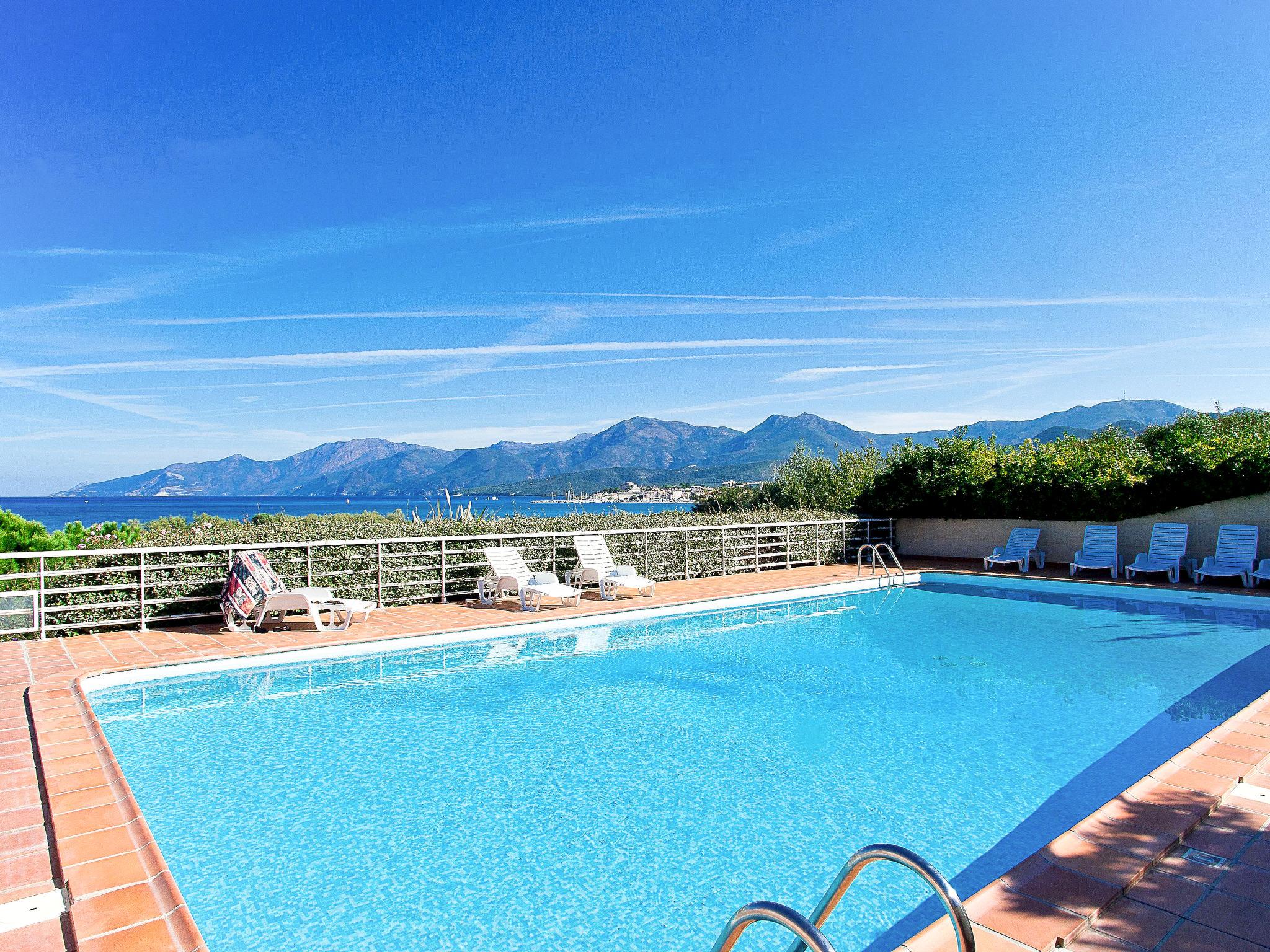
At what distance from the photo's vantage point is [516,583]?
32.9 feet

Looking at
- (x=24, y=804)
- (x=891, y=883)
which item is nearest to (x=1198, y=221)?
(x=891, y=883)

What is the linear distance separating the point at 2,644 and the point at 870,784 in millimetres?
8659

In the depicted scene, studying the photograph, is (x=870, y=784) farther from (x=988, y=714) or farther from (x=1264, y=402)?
(x=1264, y=402)

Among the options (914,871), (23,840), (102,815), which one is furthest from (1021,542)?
(23,840)

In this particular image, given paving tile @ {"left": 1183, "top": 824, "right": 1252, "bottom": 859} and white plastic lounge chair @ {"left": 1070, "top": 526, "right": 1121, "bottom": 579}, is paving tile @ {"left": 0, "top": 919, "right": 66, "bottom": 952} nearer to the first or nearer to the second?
paving tile @ {"left": 1183, "top": 824, "right": 1252, "bottom": 859}

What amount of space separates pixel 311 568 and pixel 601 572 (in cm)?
403

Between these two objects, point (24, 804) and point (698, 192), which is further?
point (698, 192)

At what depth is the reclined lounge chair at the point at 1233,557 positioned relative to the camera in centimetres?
1144

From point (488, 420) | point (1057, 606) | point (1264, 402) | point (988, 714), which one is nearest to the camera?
point (988, 714)


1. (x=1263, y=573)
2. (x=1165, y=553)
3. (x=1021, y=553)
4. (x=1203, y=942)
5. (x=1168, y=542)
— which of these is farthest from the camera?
(x=1021, y=553)

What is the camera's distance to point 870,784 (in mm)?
4504

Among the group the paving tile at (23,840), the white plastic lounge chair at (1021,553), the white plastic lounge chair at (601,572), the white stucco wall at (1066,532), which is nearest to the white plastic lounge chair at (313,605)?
the white plastic lounge chair at (601,572)

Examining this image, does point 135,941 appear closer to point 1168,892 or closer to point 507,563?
point 1168,892

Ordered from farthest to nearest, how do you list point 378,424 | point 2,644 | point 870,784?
point 378,424 → point 2,644 → point 870,784
